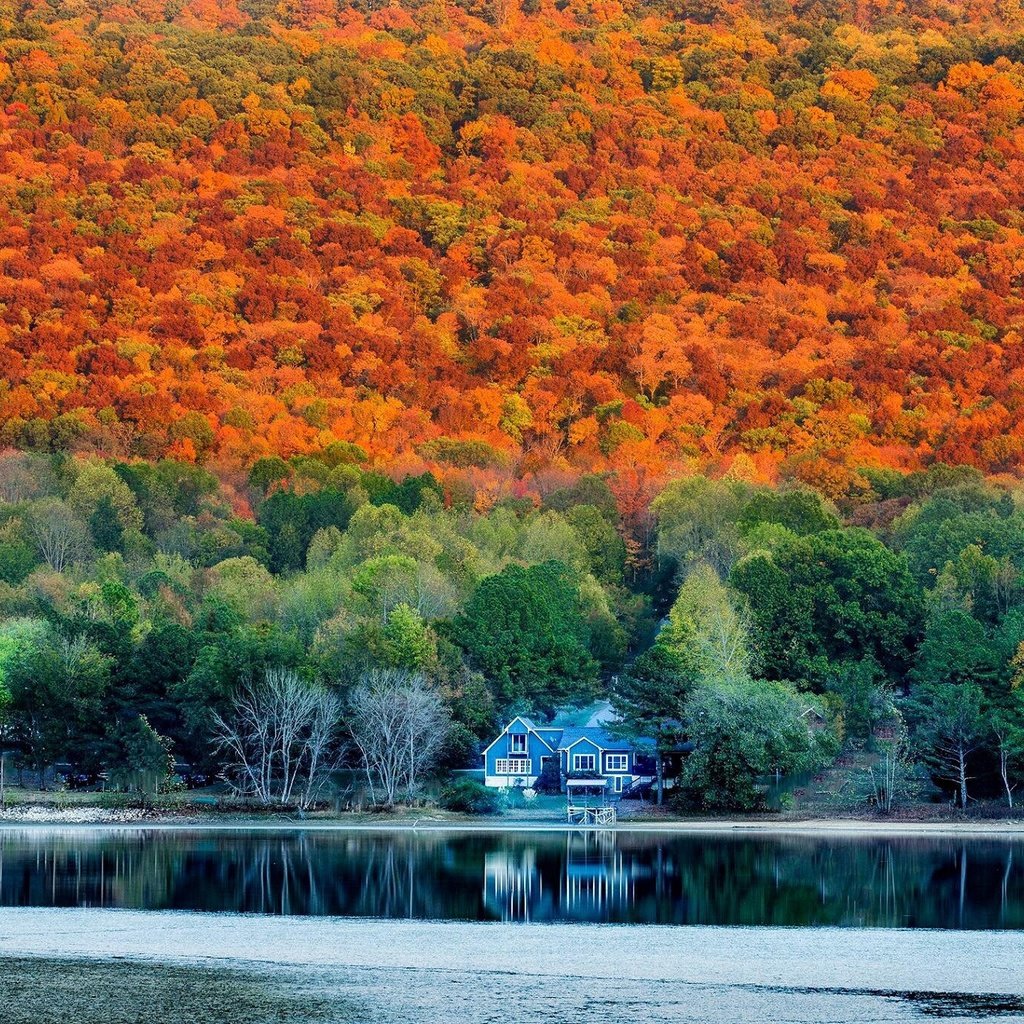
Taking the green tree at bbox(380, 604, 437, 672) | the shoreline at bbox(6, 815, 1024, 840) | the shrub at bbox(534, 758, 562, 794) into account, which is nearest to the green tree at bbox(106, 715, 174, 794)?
the shoreline at bbox(6, 815, 1024, 840)

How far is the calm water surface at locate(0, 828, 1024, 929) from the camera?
166 feet

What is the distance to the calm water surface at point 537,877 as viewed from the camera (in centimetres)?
5062

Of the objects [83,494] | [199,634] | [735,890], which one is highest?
[83,494]

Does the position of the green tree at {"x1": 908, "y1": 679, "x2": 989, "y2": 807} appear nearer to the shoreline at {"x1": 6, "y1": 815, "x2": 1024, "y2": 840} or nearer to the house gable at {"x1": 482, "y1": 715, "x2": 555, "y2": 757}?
the shoreline at {"x1": 6, "y1": 815, "x2": 1024, "y2": 840}

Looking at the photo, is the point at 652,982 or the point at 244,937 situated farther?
the point at 244,937

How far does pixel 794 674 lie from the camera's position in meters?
95.5

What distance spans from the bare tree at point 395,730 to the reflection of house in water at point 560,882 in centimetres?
1415

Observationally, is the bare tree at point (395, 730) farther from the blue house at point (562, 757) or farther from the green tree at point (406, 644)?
the blue house at point (562, 757)

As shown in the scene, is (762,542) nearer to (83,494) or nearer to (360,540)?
(360,540)

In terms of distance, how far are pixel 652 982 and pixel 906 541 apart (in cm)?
9342

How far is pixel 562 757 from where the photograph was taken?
88.0 metres

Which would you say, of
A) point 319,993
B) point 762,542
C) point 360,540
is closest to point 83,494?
point 360,540

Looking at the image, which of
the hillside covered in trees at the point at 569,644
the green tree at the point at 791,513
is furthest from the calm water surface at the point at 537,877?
the green tree at the point at 791,513

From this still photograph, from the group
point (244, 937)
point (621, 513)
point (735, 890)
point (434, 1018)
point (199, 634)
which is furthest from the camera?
point (621, 513)
